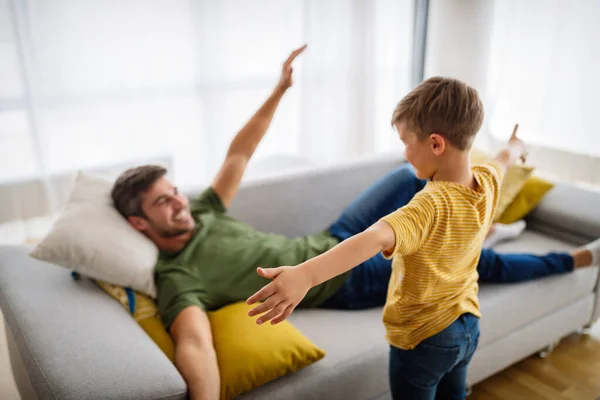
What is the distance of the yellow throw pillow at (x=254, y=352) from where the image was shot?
4.44 feet

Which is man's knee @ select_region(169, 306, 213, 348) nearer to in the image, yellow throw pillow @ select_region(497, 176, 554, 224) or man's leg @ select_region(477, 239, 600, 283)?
man's leg @ select_region(477, 239, 600, 283)

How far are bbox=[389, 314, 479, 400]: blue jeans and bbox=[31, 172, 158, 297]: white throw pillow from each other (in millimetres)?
802

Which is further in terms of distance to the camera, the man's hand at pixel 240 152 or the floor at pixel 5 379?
the floor at pixel 5 379

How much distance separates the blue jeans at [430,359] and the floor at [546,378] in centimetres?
74

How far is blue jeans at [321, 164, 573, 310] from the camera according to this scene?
1823mm

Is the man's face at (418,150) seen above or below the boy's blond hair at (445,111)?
below

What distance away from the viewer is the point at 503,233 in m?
2.20

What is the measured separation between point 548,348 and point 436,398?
926 millimetres

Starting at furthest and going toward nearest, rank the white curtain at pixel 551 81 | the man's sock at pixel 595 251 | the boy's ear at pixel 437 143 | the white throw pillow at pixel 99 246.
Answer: the white curtain at pixel 551 81 → the man's sock at pixel 595 251 → the white throw pillow at pixel 99 246 → the boy's ear at pixel 437 143

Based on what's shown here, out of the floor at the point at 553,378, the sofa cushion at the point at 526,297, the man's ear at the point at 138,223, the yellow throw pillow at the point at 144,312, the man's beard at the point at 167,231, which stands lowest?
the floor at the point at 553,378

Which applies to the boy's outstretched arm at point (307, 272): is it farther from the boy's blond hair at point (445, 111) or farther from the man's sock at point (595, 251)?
the man's sock at point (595, 251)

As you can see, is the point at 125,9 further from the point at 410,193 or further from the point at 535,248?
the point at 535,248

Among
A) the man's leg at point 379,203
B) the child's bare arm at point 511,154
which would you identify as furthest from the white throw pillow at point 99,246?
the child's bare arm at point 511,154

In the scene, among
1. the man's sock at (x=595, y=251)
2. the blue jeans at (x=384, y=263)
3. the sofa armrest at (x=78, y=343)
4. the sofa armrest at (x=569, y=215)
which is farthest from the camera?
the sofa armrest at (x=569, y=215)
